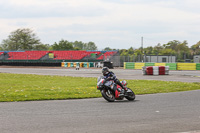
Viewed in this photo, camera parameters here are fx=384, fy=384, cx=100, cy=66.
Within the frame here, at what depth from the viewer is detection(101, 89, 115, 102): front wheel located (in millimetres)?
12409

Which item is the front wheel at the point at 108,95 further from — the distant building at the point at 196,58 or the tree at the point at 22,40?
the tree at the point at 22,40

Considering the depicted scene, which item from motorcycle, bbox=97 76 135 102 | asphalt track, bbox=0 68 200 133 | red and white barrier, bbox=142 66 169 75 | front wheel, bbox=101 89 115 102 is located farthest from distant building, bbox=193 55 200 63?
asphalt track, bbox=0 68 200 133

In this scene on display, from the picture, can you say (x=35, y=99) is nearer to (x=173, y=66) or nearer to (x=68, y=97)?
(x=68, y=97)

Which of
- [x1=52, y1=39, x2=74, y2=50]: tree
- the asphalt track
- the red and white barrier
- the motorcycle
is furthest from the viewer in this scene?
[x1=52, y1=39, x2=74, y2=50]: tree

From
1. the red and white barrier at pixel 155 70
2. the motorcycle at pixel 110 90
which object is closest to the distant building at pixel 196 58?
the red and white barrier at pixel 155 70

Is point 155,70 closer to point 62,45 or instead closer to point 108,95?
point 108,95

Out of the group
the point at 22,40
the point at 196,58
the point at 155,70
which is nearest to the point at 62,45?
the point at 22,40

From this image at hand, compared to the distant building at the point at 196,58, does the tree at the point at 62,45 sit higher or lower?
higher

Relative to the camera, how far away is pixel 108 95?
12523mm

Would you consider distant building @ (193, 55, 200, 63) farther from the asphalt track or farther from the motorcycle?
the asphalt track

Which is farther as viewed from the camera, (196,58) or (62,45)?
(62,45)

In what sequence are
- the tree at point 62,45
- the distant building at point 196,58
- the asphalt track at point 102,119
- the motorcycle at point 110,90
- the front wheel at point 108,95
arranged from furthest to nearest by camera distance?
1. the tree at point 62,45
2. the distant building at point 196,58
3. the front wheel at point 108,95
4. the motorcycle at point 110,90
5. the asphalt track at point 102,119

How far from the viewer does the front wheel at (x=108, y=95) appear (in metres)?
12.4

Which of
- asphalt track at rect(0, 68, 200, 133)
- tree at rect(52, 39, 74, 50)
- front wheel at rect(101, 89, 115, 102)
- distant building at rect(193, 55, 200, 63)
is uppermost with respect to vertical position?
tree at rect(52, 39, 74, 50)
